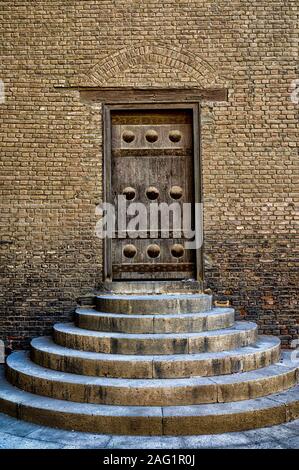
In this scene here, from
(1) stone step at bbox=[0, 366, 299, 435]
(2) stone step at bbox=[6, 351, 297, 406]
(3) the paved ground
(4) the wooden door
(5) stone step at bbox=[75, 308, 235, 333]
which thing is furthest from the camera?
(4) the wooden door

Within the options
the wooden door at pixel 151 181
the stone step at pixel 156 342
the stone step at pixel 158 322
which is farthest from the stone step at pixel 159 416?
the wooden door at pixel 151 181

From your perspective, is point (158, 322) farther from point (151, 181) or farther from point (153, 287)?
point (151, 181)

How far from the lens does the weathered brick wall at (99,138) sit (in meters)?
6.18

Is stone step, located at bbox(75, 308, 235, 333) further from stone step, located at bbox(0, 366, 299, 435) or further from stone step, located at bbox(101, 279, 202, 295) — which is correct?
stone step, located at bbox(0, 366, 299, 435)

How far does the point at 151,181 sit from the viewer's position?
6.52m

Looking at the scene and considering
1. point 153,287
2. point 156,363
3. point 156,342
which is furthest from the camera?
point 153,287

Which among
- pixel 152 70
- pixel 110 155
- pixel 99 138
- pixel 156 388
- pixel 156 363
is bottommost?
pixel 156 388

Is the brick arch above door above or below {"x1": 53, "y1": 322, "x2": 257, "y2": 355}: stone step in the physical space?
above

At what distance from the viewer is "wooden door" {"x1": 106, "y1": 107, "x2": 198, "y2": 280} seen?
21.2ft

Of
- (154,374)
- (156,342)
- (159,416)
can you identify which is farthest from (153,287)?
(159,416)

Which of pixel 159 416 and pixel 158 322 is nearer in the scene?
pixel 159 416

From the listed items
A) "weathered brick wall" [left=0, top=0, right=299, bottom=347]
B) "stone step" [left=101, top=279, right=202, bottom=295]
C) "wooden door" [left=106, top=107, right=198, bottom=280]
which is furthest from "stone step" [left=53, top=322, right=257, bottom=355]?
"wooden door" [left=106, top=107, right=198, bottom=280]

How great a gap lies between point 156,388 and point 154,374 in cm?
28
